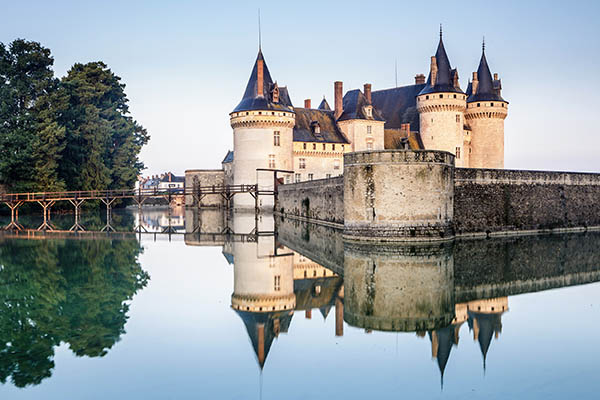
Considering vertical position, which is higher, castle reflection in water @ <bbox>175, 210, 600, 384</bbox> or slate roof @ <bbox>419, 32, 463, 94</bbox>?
slate roof @ <bbox>419, 32, 463, 94</bbox>

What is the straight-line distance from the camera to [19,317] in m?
8.31

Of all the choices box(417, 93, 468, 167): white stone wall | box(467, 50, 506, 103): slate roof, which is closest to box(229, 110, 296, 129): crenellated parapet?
box(417, 93, 468, 167): white stone wall

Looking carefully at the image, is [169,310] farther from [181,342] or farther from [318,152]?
[318,152]

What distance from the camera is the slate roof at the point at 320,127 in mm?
38812

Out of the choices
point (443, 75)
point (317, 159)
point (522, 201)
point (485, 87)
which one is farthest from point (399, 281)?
point (485, 87)

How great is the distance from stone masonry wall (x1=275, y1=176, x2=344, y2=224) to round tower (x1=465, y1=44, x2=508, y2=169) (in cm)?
1580

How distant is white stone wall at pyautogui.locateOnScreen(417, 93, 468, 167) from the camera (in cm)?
3794

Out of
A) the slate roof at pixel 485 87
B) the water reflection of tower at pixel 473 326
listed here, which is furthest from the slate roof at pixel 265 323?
the slate roof at pixel 485 87

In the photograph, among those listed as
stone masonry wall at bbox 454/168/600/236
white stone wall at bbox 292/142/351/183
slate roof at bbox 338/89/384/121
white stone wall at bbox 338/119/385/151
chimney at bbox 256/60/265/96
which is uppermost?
chimney at bbox 256/60/265/96

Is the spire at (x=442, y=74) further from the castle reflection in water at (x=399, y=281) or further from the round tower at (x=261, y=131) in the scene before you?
the castle reflection in water at (x=399, y=281)

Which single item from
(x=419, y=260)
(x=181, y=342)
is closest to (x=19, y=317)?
(x=181, y=342)

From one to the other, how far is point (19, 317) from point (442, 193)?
40.4 feet

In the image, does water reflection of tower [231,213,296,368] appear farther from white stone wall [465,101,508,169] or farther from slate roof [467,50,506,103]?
slate roof [467,50,506,103]

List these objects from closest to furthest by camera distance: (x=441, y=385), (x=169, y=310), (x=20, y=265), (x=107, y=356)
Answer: (x=441, y=385)
(x=107, y=356)
(x=169, y=310)
(x=20, y=265)
